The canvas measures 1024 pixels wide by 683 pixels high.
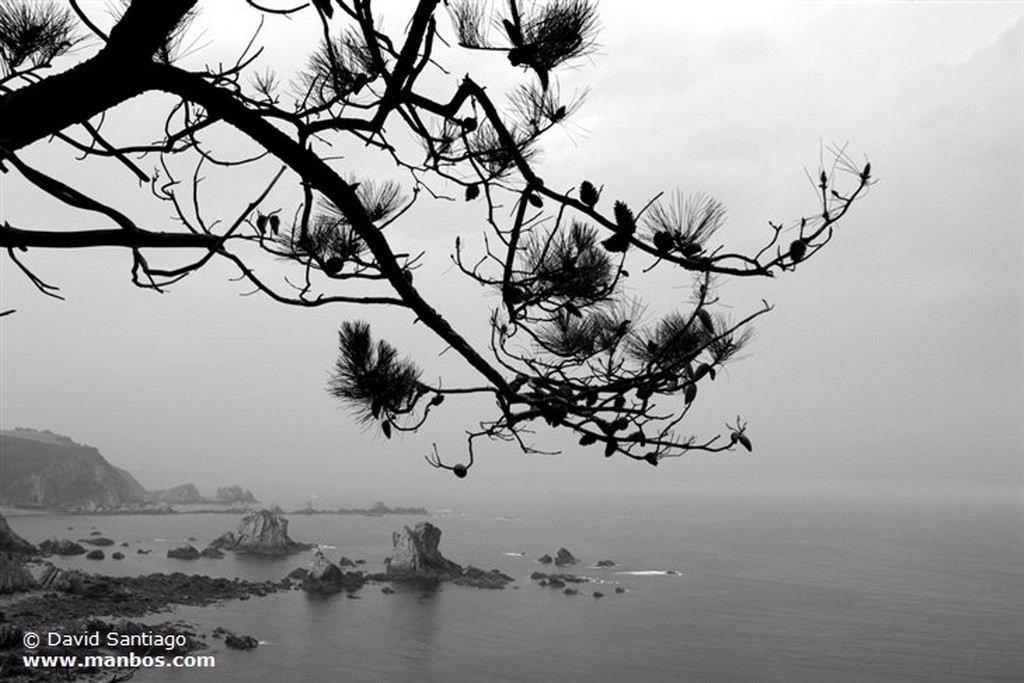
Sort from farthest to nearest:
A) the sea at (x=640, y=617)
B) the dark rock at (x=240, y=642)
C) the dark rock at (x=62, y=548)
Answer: the dark rock at (x=62, y=548) → the dark rock at (x=240, y=642) → the sea at (x=640, y=617)

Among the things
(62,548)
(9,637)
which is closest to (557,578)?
(9,637)

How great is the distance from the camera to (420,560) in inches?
1693

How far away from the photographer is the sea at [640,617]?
25281 mm

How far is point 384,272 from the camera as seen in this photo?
1801 millimetres

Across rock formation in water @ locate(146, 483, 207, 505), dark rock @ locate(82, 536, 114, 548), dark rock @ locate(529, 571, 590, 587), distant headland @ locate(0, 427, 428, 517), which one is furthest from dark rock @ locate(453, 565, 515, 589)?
rock formation in water @ locate(146, 483, 207, 505)

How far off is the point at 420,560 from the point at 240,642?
17.7 meters

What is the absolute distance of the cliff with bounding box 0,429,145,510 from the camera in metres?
76.6

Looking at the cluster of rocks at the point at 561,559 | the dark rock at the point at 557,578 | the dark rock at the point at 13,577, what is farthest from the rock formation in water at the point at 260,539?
the dark rock at the point at 13,577

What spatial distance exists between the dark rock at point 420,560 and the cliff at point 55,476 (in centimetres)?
5465

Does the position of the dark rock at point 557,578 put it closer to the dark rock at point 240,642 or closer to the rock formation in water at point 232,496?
the dark rock at point 240,642

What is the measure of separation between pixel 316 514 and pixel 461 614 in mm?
64885

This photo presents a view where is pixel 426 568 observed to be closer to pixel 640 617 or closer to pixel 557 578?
pixel 557 578

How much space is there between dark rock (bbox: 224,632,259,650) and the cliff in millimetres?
64132

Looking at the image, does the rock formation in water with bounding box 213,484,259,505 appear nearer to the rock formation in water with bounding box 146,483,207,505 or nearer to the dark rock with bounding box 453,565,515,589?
the rock formation in water with bounding box 146,483,207,505
